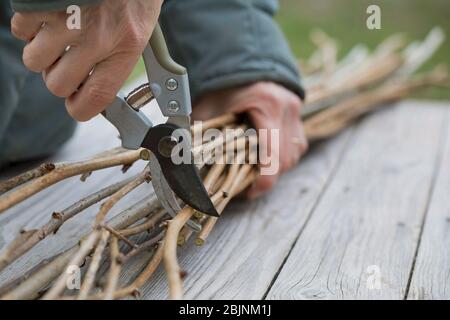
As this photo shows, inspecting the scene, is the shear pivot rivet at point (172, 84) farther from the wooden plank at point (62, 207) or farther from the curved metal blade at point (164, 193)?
the wooden plank at point (62, 207)

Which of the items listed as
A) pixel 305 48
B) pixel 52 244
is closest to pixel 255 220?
pixel 52 244

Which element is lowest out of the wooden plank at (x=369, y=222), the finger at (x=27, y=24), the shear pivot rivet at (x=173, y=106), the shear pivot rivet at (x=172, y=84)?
the wooden plank at (x=369, y=222)

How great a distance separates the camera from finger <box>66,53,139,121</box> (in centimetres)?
85

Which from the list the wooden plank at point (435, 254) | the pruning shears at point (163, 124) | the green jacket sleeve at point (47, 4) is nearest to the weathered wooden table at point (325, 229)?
the wooden plank at point (435, 254)

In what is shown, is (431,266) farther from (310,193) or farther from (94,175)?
(94,175)

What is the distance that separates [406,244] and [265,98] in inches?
13.9

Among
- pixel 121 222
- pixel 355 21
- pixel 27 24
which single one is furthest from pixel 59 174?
pixel 355 21

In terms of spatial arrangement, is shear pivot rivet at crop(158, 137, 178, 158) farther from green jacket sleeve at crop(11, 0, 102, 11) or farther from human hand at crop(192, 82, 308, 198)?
human hand at crop(192, 82, 308, 198)

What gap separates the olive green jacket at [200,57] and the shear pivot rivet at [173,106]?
1.38 ft

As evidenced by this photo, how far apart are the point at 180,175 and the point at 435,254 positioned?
42 cm

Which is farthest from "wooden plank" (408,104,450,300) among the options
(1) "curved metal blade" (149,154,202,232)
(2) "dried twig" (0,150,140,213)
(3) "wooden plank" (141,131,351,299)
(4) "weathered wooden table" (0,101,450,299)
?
(2) "dried twig" (0,150,140,213)

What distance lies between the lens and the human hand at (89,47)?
80cm

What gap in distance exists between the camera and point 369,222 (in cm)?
123

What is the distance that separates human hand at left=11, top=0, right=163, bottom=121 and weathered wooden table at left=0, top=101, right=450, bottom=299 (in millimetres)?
245
